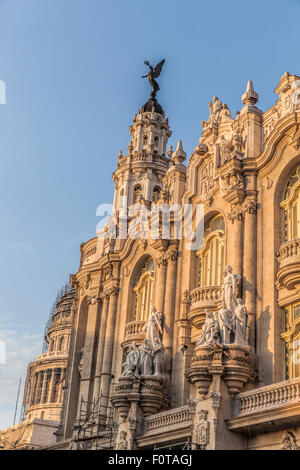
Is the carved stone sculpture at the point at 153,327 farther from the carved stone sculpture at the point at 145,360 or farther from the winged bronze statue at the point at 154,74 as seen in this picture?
the winged bronze statue at the point at 154,74

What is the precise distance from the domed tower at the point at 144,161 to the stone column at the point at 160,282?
11.9 m

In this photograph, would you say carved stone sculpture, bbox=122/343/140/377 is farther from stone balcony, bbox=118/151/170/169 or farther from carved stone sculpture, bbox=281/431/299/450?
stone balcony, bbox=118/151/170/169

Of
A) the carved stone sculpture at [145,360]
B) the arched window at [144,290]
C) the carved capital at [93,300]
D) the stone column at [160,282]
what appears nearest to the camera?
the carved stone sculpture at [145,360]

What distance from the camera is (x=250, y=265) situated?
28109 mm

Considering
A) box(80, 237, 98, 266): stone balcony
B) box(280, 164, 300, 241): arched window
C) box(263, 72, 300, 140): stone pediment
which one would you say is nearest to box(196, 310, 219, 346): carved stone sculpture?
box(280, 164, 300, 241): arched window

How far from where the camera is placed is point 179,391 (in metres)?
30.2

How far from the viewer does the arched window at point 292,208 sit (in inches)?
1084

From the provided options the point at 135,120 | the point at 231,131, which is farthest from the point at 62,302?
the point at 231,131

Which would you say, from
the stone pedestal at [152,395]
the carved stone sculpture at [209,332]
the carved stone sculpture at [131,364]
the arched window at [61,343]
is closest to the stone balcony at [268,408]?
the carved stone sculpture at [209,332]

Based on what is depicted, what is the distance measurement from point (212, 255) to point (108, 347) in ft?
32.8

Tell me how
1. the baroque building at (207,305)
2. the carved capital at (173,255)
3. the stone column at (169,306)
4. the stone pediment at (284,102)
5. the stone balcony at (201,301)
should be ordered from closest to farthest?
the baroque building at (207,305), the stone pediment at (284,102), the stone balcony at (201,301), the stone column at (169,306), the carved capital at (173,255)

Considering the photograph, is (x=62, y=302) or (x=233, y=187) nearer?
(x=233, y=187)
